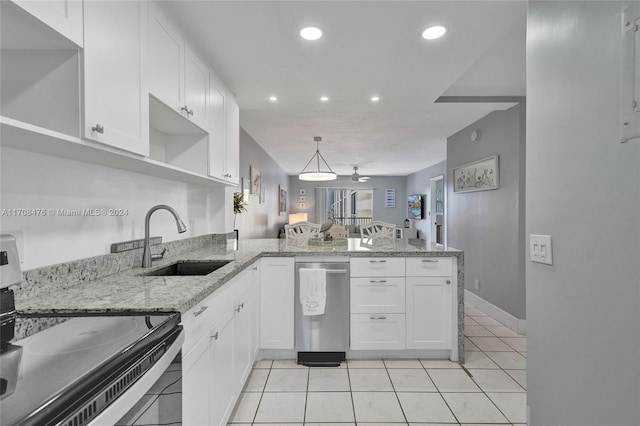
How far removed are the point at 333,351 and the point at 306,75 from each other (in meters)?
2.37

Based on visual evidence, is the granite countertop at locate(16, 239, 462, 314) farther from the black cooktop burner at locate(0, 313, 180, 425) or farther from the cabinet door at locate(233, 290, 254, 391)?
the cabinet door at locate(233, 290, 254, 391)

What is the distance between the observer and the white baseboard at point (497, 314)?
10.6 feet

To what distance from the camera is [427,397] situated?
2057 mm

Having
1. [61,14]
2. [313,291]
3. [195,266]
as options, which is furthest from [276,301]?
[61,14]

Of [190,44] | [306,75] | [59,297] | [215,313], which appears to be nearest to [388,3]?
[306,75]

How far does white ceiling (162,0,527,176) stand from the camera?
178 cm

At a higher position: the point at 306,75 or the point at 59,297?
the point at 306,75

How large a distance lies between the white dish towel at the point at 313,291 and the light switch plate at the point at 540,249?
154 cm

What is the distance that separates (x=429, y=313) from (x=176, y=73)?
2.59 meters

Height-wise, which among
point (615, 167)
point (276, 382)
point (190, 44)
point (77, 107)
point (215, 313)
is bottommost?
point (276, 382)

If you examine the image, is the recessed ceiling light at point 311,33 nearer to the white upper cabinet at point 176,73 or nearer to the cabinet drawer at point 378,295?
the white upper cabinet at point 176,73

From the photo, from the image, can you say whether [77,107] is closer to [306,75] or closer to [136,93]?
[136,93]

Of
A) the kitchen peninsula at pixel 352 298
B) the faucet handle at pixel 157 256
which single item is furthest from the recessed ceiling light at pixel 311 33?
the faucet handle at pixel 157 256

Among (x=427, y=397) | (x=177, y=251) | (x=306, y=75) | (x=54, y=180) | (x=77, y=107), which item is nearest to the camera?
(x=77, y=107)
